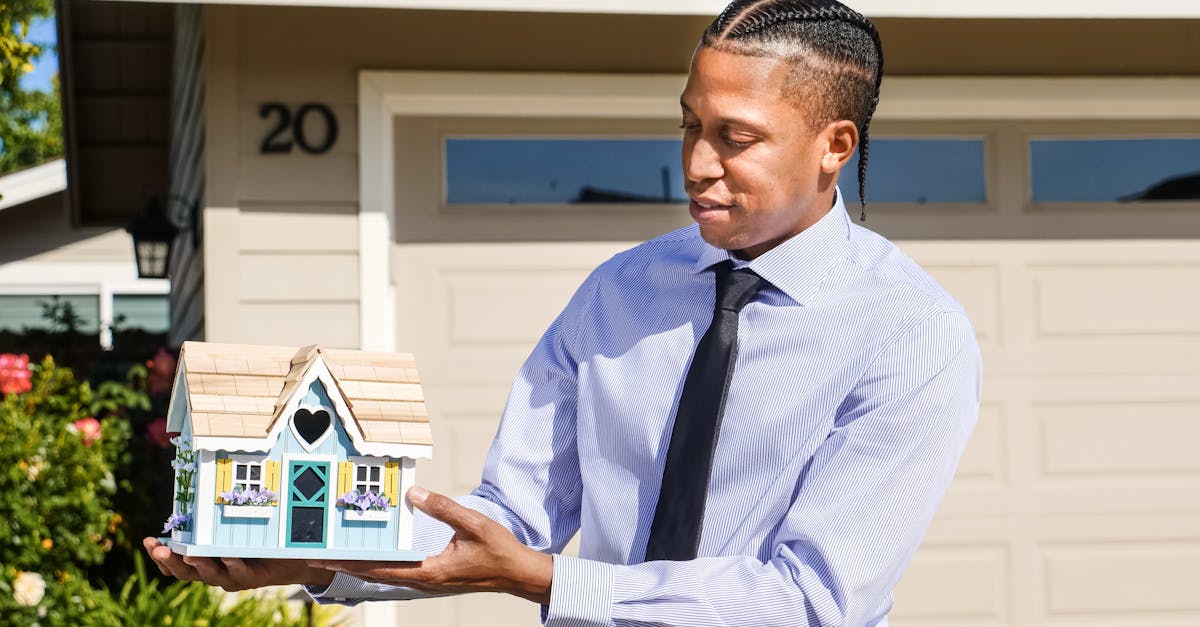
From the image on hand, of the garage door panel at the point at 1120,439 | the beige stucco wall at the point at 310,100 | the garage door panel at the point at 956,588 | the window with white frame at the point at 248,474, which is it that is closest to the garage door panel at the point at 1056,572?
the garage door panel at the point at 956,588

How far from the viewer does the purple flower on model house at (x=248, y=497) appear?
1.75 m

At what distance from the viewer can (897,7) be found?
491 centimetres

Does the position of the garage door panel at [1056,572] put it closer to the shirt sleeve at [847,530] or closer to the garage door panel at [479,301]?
the garage door panel at [479,301]

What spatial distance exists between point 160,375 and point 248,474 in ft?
14.3

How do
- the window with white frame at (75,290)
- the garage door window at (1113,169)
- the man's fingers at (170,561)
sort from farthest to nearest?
1. the window with white frame at (75,290)
2. the garage door window at (1113,169)
3. the man's fingers at (170,561)

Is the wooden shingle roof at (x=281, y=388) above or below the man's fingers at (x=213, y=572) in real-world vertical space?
above

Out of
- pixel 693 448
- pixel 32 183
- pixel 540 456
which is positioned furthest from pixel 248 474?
pixel 32 183

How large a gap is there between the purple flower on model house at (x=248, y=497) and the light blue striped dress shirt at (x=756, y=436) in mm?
143

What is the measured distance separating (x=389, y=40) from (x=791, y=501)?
3662 millimetres

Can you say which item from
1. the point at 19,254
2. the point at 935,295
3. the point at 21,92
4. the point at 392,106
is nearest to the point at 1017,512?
the point at 392,106

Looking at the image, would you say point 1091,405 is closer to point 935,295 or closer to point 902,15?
point 902,15

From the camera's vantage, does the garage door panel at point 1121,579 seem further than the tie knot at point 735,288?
Yes

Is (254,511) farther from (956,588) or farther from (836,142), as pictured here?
(956,588)

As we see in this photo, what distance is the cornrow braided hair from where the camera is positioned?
180cm
